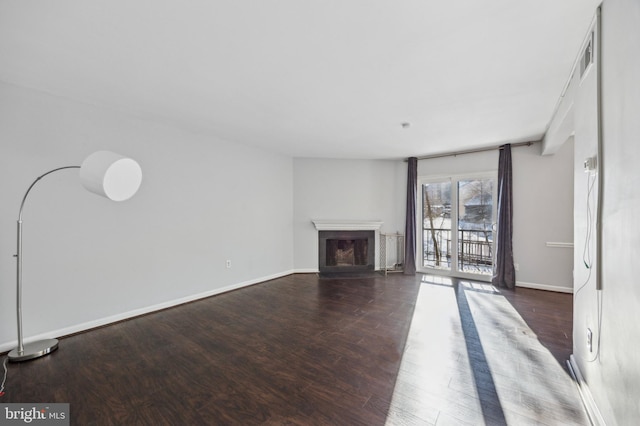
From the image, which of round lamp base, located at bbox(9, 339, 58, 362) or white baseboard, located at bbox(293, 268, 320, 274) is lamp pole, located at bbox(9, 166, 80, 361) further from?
white baseboard, located at bbox(293, 268, 320, 274)

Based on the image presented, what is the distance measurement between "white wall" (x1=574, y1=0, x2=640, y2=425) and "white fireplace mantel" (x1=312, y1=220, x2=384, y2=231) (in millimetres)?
A: 3966

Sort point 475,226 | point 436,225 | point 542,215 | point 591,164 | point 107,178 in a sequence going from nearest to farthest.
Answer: point 591,164
point 107,178
point 542,215
point 475,226
point 436,225

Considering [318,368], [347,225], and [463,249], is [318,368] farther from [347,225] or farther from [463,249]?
[463,249]

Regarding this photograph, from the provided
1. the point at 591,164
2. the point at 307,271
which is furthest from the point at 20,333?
the point at 591,164

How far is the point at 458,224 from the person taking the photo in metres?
5.11

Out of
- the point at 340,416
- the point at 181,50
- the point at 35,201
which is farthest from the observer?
the point at 35,201

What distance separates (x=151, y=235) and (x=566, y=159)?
246 inches

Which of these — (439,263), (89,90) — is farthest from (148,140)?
(439,263)

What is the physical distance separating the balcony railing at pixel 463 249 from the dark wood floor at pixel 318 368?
147cm

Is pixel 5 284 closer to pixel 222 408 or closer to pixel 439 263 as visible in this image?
pixel 222 408

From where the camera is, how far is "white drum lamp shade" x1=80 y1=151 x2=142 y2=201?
1994 millimetres

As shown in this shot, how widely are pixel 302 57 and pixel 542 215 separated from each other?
462 cm

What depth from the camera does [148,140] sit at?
11.1 feet

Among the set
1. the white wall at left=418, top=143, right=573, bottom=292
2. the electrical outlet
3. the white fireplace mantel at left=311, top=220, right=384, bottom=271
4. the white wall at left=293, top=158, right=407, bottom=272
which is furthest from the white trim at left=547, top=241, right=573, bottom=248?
the electrical outlet
